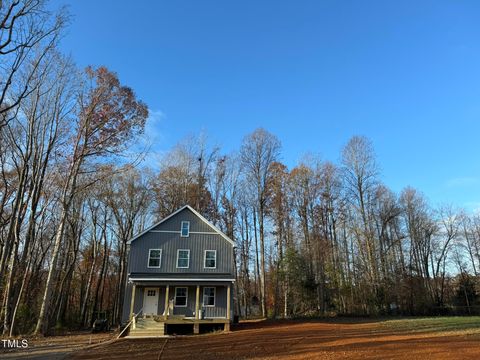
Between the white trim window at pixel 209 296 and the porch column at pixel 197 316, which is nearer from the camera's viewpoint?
the porch column at pixel 197 316

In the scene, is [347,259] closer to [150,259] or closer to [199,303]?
[199,303]

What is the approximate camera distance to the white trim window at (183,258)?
20391mm

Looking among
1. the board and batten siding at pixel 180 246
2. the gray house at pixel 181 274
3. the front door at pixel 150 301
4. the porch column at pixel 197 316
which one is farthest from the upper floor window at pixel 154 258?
the porch column at pixel 197 316

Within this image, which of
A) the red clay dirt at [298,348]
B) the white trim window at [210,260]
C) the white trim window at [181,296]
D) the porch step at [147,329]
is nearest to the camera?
the red clay dirt at [298,348]

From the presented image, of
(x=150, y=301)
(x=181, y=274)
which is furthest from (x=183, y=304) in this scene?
(x=150, y=301)

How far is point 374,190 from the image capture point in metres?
33.1

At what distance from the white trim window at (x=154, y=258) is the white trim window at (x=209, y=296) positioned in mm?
3261

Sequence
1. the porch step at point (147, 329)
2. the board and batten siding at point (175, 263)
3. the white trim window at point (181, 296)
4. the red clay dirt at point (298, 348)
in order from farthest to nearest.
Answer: the white trim window at point (181, 296) < the board and batten siding at point (175, 263) < the porch step at point (147, 329) < the red clay dirt at point (298, 348)

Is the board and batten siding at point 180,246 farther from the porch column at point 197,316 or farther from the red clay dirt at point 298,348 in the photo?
the red clay dirt at point 298,348

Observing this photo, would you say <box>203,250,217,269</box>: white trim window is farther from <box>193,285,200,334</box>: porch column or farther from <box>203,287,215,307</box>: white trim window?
<box>193,285,200,334</box>: porch column

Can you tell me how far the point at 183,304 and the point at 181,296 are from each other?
19.1 inches

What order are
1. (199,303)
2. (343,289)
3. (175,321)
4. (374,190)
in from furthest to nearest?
(374,190), (343,289), (199,303), (175,321)

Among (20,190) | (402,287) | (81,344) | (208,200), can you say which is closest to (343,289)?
(402,287)

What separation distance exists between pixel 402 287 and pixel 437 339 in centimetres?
1986
